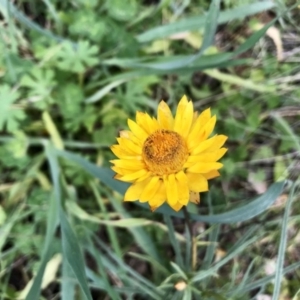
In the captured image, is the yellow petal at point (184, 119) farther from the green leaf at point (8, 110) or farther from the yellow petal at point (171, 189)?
the green leaf at point (8, 110)

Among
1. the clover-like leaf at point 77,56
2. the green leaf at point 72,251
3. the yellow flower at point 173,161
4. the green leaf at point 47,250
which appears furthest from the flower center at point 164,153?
the clover-like leaf at point 77,56

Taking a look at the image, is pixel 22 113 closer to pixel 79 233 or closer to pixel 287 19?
pixel 79 233

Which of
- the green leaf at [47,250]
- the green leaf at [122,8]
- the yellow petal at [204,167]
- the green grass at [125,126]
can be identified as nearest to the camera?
the yellow petal at [204,167]

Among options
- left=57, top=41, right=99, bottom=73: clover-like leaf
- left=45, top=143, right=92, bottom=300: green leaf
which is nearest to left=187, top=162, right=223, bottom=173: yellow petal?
left=45, top=143, right=92, bottom=300: green leaf

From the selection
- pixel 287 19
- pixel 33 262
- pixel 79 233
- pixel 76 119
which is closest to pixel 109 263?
pixel 79 233

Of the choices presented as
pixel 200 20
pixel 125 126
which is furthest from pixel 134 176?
pixel 200 20

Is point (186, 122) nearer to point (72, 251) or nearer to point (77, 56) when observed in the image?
point (72, 251)

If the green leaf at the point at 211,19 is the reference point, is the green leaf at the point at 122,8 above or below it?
above

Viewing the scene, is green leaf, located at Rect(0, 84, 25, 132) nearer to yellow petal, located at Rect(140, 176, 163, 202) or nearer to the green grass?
the green grass
